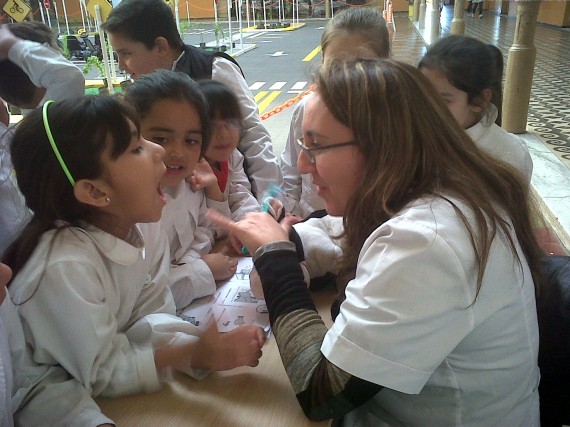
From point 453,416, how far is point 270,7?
65.7 ft

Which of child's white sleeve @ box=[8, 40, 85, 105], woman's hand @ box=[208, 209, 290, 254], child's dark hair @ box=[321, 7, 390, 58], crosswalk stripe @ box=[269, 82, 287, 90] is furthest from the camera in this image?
crosswalk stripe @ box=[269, 82, 287, 90]

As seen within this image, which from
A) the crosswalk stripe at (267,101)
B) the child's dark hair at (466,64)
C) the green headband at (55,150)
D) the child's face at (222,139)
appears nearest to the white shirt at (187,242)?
the child's face at (222,139)

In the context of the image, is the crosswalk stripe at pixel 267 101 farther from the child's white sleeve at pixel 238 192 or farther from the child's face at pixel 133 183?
the child's face at pixel 133 183

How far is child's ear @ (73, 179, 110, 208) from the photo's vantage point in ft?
3.16

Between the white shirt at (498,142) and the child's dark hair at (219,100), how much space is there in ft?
2.82

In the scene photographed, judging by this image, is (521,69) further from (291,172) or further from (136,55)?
(136,55)

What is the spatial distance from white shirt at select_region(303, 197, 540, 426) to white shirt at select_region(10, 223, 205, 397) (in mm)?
375

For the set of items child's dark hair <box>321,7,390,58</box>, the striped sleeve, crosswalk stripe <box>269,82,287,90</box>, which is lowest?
crosswalk stripe <box>269,82,287,90</box>

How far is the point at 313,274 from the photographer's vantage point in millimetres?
1221

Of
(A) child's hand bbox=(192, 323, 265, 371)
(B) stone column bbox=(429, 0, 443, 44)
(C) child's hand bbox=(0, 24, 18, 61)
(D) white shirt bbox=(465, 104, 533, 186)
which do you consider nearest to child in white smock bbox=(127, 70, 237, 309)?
(A) child's hand bbox=(192, 323, 265, 371)

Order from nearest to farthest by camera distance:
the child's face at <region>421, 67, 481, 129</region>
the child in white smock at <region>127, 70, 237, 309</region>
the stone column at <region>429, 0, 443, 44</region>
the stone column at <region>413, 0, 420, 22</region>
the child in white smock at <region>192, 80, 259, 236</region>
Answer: the child in white smock at <region>127, 70, 237, 309</region>, the child in white smock at <region>192, 80, 259, 236</region>, the child's face at <region>421, 67, 481, 129</region>, the stone column at <region>429, 0, 443, 44</region>, the stone column at <region>413, 0, 420, 22</region>

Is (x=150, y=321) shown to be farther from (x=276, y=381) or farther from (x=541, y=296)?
(x=541, y=296)

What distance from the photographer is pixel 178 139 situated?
4.50 feet

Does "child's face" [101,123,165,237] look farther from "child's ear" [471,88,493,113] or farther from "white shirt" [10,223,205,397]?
"child's ear" [471,88,493,113]
